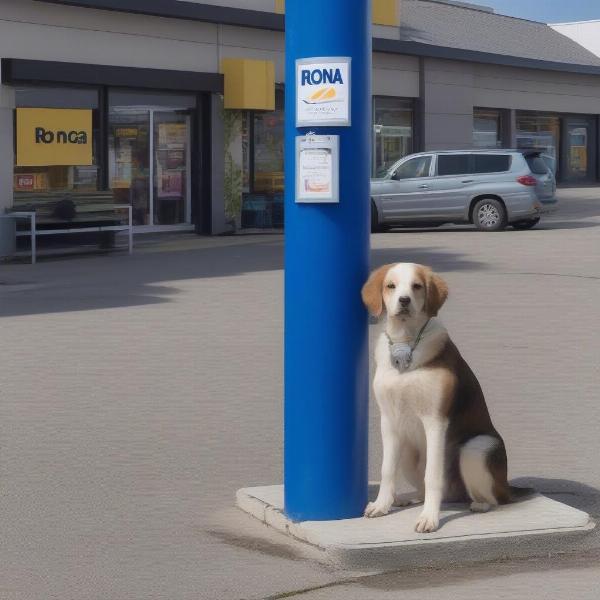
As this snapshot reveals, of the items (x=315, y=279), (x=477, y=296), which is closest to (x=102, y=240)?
(x=477, y=296)

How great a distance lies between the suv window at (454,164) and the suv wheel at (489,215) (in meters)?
0.87

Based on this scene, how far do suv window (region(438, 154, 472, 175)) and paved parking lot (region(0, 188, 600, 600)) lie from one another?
9.40 metres

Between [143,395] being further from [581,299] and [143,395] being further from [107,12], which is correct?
[107,12]

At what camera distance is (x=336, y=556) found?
5.48 m

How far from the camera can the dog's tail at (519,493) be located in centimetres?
618

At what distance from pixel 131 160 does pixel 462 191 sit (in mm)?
6591

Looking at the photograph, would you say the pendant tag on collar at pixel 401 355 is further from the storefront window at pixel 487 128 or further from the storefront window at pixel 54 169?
the storefront window at pixel 487 128

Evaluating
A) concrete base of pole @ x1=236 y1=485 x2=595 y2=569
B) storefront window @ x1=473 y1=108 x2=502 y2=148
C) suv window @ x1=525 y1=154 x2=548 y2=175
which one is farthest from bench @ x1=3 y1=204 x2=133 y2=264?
storefront window @ x1=473 y1=108 x2=502 y2=148

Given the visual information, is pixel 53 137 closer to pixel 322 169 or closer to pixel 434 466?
pixel 322 169

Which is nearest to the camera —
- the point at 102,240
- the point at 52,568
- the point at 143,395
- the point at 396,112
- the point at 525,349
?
the point at 52,568

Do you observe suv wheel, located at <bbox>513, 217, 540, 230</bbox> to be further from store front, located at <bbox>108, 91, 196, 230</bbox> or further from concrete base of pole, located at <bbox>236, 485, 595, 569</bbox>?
concrete base of pole, located at <bbox>236, 485, 595, 569</bbox>

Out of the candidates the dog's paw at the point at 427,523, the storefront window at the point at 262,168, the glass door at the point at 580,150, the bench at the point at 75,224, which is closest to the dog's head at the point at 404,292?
the dog's paw at the point at 427,523

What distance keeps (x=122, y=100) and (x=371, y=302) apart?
2155 cm

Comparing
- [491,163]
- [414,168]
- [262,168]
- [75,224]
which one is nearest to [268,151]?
[262,168]
